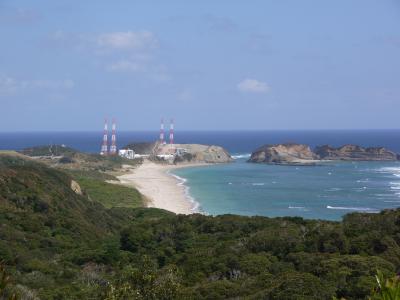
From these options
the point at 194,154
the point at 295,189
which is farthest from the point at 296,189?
the point at 194,154

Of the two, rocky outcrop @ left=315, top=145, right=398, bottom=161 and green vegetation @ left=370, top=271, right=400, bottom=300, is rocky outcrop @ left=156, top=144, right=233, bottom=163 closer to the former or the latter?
rocky outcrop @ left=315, top=145, right=398, bottom=161

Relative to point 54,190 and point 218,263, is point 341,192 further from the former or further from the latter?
point 218,263

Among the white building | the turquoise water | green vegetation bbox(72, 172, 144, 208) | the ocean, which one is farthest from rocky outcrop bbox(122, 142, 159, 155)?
green vegetation bbox(72, 172, 144, 208)

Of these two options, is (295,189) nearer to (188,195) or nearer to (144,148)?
(188,195)

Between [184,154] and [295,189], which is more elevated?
[184,154]

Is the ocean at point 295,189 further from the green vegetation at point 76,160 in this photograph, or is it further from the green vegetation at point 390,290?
the green vegetation at point 390,290

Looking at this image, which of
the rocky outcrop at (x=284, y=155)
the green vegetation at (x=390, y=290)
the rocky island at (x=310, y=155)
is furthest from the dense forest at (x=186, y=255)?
the rocky island at (x=310, y=155)
